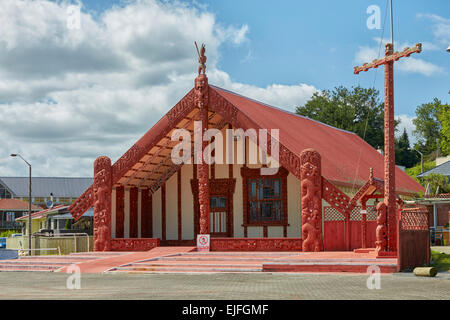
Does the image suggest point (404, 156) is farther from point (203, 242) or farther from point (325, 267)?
point (325, 267)

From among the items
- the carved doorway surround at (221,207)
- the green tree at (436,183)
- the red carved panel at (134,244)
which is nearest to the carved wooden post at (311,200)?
the carved doorway surround at (221,207)

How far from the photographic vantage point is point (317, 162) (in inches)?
934

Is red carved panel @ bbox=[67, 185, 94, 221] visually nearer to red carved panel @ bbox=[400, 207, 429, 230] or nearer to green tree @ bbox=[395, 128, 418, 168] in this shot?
red carved panel @ bbox=[400, 207, 429, 230]

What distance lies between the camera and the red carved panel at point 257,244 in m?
23.8

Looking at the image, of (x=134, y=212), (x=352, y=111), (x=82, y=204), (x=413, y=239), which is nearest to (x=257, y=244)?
(x=413, y=239)

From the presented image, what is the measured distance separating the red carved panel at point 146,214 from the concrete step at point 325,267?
11331 mm

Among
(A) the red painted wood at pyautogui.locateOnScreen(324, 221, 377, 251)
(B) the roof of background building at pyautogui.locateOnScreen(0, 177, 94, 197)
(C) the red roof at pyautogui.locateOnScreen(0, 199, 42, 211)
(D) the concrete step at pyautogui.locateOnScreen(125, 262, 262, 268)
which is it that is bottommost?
(D) the concrete step at pyautogui.locateOnScreen(125, 262, 262, 268)

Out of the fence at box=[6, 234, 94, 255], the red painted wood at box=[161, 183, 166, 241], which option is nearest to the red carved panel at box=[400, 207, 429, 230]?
the red painted wood at box=[161, 183, 166, 241]

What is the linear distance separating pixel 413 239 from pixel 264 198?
10.0 metres

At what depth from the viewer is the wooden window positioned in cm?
2761

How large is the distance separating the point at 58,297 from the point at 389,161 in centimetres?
1157

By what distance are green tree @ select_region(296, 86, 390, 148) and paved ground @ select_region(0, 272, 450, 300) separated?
6109 cm
